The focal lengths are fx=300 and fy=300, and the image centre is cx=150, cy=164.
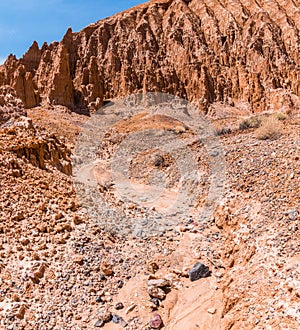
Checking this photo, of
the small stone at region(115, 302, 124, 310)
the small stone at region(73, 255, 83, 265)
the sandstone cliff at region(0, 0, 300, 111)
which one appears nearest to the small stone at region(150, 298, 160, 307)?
the small stone at region(115, 302, 124, 310)

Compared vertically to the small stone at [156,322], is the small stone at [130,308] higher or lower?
higher

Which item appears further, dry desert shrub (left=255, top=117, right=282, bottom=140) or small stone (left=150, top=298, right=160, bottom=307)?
dry desert shrub (left=255, top=117, right=282, bottom=140)

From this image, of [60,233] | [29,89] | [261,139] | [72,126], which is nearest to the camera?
[60,233]

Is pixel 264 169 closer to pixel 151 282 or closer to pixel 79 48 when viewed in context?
pixel 151 282

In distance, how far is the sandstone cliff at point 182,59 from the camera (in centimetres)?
4038

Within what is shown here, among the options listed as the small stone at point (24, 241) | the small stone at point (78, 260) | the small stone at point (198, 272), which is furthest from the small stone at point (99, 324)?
the small stone at point (24, 241)

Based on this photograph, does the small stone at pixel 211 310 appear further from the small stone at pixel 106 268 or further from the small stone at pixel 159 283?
the small stone at pixel 106 268

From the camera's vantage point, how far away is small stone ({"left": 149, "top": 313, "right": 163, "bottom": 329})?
5750mm

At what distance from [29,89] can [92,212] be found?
32.4 m

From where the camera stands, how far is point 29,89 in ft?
120

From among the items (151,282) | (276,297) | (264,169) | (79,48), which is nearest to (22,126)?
(151,282)

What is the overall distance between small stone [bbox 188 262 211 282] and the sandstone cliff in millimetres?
33729

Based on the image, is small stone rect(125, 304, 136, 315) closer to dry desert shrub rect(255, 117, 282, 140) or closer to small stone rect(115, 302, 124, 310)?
small stone rect(115, 302, 124, 310)

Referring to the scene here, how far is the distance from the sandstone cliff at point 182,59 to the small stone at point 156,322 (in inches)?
1388
